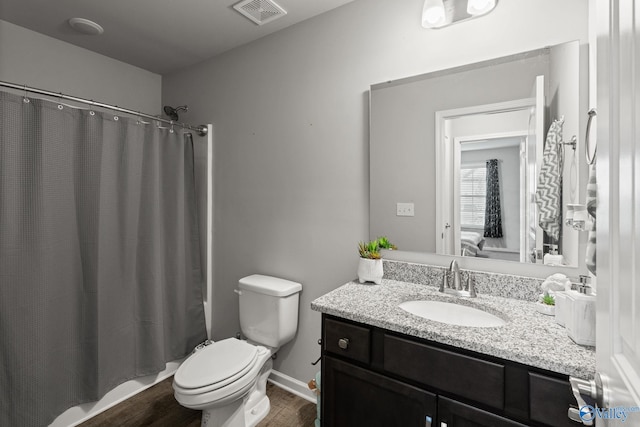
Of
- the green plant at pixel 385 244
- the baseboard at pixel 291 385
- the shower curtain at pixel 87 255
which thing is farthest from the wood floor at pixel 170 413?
the green plant at pixel 385 244

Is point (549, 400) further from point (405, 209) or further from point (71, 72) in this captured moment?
point (71, 72)

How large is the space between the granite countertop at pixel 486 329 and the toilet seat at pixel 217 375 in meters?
0.63

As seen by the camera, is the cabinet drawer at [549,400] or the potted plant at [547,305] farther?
the potted plant at [547,305]

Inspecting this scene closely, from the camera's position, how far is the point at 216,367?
5.14ft

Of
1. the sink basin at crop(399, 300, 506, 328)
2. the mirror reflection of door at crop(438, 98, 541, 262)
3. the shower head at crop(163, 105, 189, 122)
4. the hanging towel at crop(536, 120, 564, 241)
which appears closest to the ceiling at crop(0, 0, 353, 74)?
the shower head at crop(163, 105, 189, 122)

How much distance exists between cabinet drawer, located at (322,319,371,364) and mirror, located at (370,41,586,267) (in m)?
0.61

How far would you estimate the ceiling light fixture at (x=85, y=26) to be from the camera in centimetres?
196

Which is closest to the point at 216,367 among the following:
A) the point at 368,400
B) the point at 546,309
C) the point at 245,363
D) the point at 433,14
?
the point at 245,363

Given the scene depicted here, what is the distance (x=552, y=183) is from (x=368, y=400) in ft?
3.73

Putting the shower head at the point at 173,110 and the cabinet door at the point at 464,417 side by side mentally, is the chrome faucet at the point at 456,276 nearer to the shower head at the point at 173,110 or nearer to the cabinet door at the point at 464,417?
the cabinet door at the point at 464,417

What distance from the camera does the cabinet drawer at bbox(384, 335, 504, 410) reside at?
0.93m

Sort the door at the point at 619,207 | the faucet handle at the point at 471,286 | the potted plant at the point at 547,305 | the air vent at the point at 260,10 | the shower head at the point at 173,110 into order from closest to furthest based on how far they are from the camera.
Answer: the door at the point at 619,207 < the potted plant at the point at 547,305 < the faucet handle at the point at 471,286 < the air vent at the point at 260,10 < the shower head at the point at 173,110

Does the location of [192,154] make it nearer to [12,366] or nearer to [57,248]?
[57,248]

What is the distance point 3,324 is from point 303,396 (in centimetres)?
169
